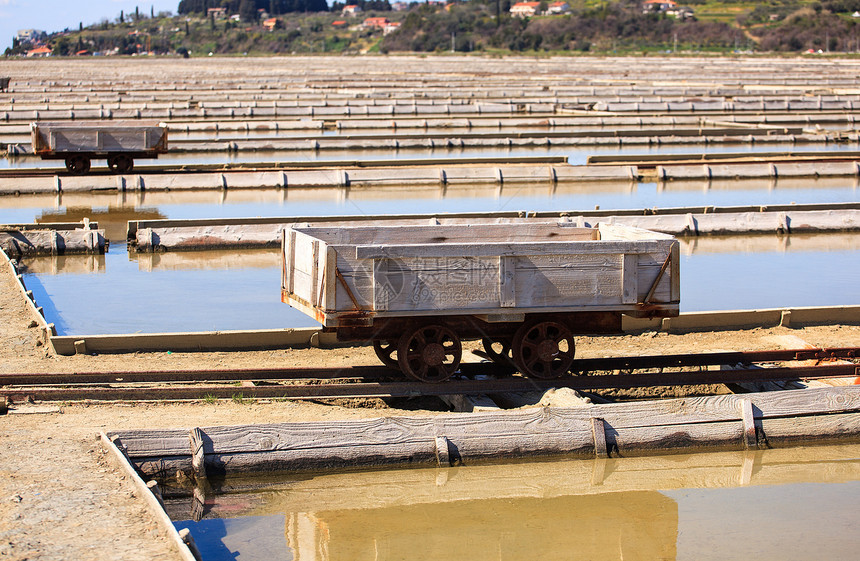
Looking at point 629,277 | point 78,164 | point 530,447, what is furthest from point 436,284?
point 78,164

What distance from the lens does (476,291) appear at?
27.9ft

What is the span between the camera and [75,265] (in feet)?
51.3

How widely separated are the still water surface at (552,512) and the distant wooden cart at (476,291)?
1384mm

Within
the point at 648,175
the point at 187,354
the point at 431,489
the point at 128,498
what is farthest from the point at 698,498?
the point at 648,175

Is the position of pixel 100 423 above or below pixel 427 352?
below

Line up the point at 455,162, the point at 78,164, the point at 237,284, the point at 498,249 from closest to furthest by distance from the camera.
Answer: the point at 498,249, the point at 237,284, the point at 78,164, the point at 455,162

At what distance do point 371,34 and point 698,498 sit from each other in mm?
173813

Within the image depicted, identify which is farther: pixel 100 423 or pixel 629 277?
pixel 629 277

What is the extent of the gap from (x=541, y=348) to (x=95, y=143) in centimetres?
1756

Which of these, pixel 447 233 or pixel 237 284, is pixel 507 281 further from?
pixel 237 284

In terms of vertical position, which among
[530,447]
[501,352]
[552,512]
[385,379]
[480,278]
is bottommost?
[552,512]

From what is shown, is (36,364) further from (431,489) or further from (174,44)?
(174,44)

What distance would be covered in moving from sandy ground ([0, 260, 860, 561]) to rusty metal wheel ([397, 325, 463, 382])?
39cm

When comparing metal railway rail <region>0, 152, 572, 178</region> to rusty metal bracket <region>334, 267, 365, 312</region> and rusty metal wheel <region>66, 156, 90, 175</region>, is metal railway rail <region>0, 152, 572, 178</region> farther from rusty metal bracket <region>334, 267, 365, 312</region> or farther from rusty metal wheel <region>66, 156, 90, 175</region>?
rusty metal bracket <region>334, 267, 365, 312</region>
